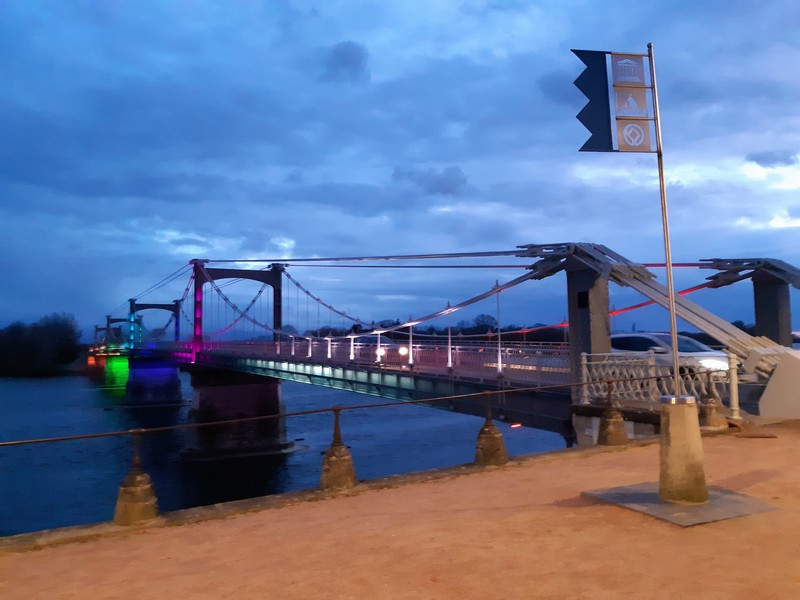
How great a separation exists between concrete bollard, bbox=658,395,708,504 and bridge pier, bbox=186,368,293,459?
3287cm

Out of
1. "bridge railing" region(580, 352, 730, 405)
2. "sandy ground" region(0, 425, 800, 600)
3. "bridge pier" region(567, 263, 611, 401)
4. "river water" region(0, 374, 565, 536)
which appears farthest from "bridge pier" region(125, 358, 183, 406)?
"sandy ground" region(0, 425, 800, 600)

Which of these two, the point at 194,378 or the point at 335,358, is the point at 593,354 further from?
the point at 194,378

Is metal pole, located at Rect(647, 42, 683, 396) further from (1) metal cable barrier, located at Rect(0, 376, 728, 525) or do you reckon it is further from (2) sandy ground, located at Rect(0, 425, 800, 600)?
(1) metal cable barrier, located at Rect(0, 376, 728, 525)

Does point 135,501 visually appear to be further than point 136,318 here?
No

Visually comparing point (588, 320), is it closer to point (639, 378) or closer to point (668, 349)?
point (668, 349)

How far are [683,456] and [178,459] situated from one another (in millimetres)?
33040

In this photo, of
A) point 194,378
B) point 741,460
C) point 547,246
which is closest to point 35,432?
point 194,378

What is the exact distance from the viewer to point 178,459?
114 ft

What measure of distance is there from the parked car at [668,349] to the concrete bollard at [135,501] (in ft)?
34.7

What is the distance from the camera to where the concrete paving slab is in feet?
18.0

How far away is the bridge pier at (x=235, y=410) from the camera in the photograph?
124 feet

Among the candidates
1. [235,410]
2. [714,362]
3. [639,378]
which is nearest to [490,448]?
[639,378]

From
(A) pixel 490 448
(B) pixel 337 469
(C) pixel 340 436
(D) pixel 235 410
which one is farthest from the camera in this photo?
(D) pixel 235 410

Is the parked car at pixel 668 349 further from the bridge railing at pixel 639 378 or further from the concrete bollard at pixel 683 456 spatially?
the concrete bollard at pixel 683 456
